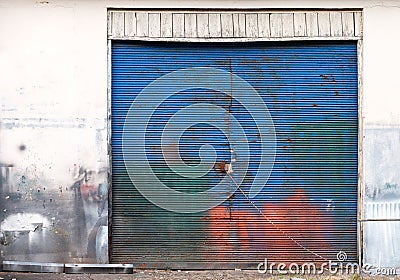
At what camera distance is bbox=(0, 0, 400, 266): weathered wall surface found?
7996 millimetres

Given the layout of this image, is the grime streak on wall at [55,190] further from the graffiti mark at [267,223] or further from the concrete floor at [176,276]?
the graffiti mark at [267,223]

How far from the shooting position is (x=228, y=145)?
820cm

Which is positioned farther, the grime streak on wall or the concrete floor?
the grime streak on wall

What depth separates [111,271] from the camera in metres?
8.00

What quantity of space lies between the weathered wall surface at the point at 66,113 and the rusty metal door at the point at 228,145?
0.85 feet

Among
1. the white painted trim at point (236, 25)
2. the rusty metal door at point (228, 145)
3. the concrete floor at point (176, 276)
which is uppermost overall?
the white painted trim at point (236, 25)

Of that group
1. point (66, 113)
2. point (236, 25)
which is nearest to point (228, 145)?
point (236, 25)

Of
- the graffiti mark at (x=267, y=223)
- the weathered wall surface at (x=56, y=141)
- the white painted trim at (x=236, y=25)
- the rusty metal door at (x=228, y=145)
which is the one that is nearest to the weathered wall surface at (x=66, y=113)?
the weathered wall surface at (x=56, y=141)

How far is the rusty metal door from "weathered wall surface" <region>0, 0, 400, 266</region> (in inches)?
10.2

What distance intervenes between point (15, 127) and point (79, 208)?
1.33 metres

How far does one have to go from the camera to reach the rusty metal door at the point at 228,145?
8.16 metres

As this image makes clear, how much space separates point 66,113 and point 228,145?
2154mm

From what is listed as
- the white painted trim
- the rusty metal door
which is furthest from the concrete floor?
the white painted trim

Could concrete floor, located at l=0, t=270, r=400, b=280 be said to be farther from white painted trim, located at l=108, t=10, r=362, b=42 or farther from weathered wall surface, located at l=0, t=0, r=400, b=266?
white painted trim, located at l=108, t=10, r=362, b=42
